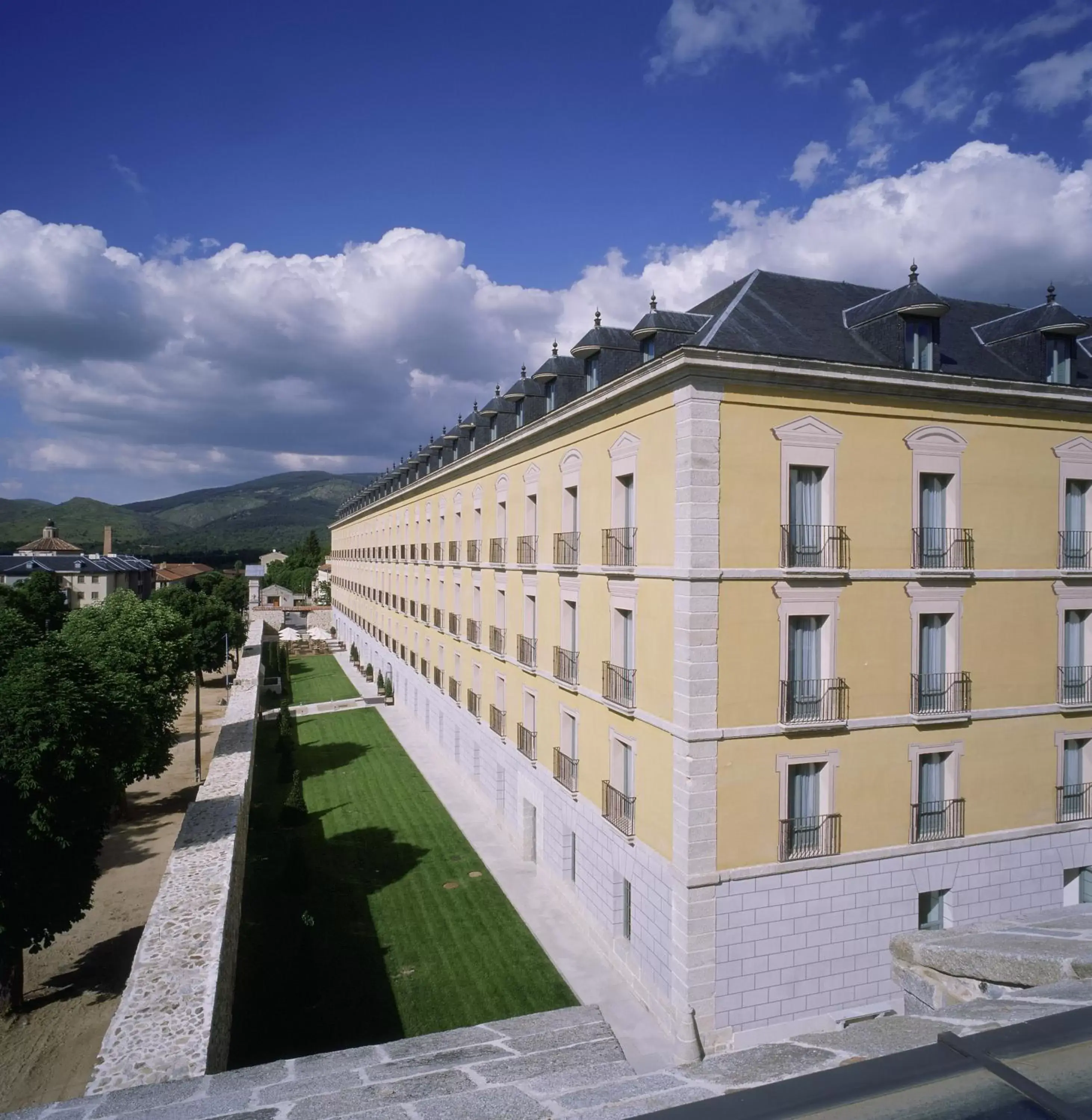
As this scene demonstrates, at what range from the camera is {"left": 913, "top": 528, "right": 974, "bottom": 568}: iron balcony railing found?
57.0ft

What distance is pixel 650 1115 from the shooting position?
2529 millimetres

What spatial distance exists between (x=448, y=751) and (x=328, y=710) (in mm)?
16417

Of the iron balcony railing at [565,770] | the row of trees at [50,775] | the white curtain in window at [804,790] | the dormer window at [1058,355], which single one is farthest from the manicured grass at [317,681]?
the dormer window at [1058,355]

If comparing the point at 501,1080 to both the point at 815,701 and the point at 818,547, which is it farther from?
the point at 818,547

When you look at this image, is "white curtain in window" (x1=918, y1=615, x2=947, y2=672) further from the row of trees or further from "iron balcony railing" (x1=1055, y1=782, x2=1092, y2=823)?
the row of trees

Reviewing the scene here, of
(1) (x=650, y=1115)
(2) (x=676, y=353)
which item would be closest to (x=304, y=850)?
(2) (x=676, y=353)

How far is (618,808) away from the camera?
18094 mm

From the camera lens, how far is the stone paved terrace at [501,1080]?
323 centimetres

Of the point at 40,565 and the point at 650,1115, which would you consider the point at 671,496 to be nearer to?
the point at 650,1115

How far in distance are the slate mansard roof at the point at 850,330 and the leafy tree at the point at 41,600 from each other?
38561 millimetres

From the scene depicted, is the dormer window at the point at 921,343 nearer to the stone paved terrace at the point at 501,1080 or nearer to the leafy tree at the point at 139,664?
the stone paved terrace at the point at 501,1080

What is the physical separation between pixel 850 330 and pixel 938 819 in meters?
11.6

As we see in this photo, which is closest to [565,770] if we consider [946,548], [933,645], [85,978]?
[933,645]

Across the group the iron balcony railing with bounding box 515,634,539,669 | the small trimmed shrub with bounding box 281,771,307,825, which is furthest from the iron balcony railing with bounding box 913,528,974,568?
the small trimmed shrub with bounding box 281,771,307,825
